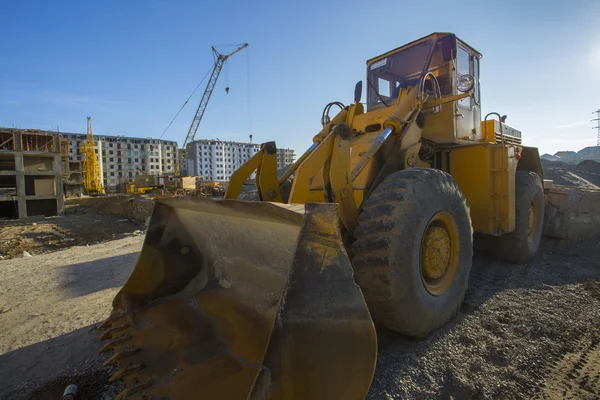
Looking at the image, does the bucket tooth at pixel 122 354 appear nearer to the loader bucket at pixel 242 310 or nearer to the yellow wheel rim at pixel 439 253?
the loader bucket at pixel 242 310

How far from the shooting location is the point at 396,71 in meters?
5.22

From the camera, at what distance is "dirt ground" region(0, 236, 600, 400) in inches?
89.1

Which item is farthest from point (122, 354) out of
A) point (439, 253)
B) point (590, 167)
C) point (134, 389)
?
point (590, 167)

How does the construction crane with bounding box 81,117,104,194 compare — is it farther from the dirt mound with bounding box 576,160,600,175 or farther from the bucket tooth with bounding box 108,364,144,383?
the dirt mound with bounding box 576,160,600,175

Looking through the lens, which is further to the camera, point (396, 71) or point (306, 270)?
point (396, 71)

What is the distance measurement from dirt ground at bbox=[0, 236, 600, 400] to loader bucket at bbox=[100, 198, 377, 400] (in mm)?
464

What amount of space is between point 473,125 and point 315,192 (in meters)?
3.28

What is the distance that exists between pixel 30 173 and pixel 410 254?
77.6 feet

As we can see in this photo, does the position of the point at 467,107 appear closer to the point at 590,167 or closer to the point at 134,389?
the point at 134,389

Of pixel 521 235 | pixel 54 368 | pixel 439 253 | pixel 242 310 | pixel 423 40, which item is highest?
pixel 423 40

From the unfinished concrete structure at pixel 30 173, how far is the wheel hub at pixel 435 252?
23.1m

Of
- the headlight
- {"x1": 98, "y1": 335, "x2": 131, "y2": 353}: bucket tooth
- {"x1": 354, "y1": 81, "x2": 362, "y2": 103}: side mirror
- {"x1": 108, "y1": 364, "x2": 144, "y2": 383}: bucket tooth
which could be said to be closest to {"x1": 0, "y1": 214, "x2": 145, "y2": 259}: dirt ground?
{"x1": 354, "y1": 81, "x2": 362, "y2": 103}: side mirror

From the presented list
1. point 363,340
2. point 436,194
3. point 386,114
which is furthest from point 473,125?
point 363,340

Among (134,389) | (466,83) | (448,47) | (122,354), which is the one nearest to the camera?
(134,389)
